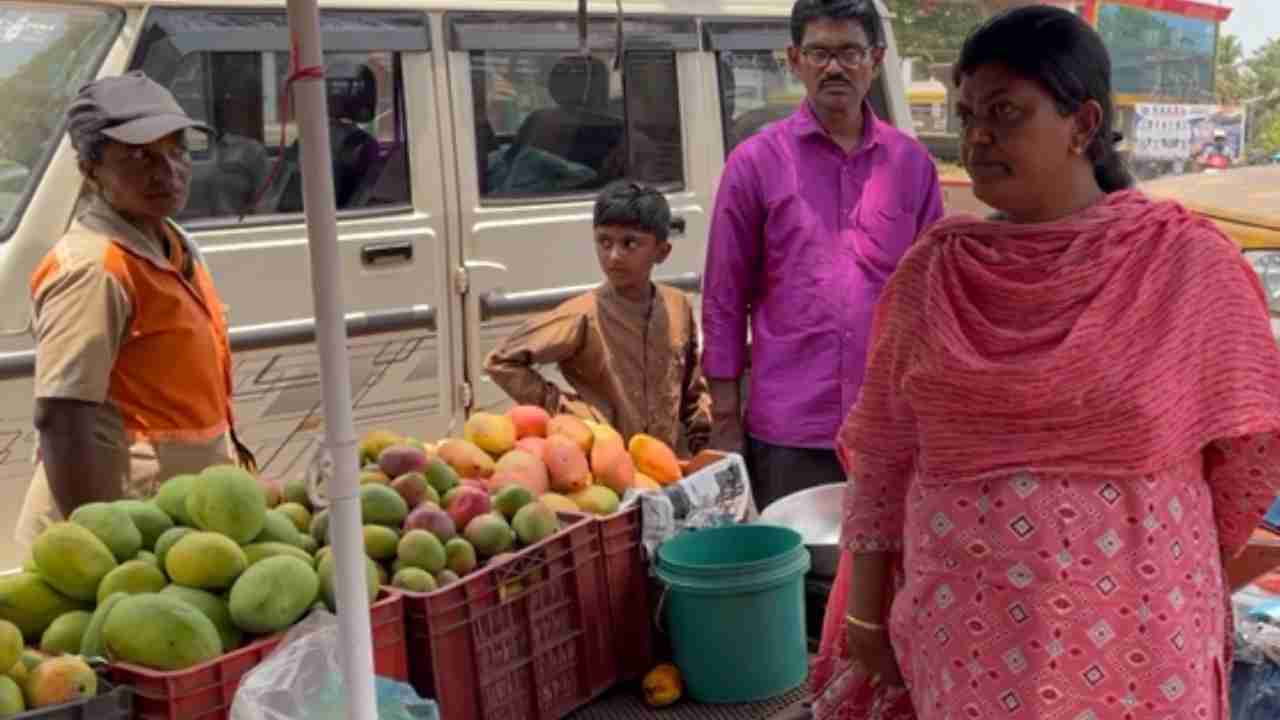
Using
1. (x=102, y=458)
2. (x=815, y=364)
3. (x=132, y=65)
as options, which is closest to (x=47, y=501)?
(x=102, y=458)

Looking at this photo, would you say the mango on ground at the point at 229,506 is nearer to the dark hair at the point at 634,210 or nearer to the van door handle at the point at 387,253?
the dark hair at the point at 634,210

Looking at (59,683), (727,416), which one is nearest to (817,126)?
(727,416)

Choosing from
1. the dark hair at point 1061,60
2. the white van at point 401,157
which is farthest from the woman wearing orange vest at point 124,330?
the dark hair at point 1061,60

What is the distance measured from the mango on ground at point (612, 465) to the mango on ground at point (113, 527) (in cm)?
96

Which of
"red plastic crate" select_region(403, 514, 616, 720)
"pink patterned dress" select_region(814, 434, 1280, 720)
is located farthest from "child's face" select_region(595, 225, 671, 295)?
"pink patterned dress" select_region(814, 434, 1280, 720)

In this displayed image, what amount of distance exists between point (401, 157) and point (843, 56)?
7.40ft

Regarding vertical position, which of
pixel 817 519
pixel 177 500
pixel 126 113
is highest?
pixel 126 113

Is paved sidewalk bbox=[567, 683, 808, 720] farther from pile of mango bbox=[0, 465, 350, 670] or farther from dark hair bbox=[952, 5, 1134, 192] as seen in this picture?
dark hair bbox=[952, 5, 1134, 192]

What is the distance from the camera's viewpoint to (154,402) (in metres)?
2.84

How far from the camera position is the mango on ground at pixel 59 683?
6.14 feet

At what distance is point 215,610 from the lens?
209 centimetres

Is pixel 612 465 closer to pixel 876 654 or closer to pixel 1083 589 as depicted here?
pixel 876 654

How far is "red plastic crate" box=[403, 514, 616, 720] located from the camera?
2246 millimetres

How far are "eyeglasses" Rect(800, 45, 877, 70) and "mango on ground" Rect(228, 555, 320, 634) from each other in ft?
5.55
